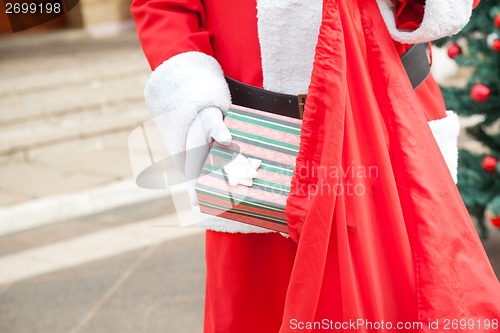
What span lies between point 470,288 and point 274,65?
567mm

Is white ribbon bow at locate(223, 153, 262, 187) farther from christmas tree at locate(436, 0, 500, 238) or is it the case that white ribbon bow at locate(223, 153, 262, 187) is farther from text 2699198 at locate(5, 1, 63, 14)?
christmas tree at locate(436, 0, 500, 238)

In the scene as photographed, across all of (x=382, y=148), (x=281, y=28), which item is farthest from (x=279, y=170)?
(x=281, y=28)

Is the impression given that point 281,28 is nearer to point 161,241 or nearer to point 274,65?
point 274,65

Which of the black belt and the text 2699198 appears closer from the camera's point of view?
the black belt

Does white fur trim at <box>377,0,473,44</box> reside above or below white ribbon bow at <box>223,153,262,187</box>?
above

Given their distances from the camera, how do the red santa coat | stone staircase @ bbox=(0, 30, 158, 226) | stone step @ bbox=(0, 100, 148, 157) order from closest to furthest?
the red santa coat, stone staircase @ bbox=(0, 30, 158, 226), stone step @ bbox=(0, 100, 148, 157)

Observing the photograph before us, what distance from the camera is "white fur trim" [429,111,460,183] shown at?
5.31 feet

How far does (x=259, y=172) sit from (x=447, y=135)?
46cm

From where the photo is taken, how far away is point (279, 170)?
142cm

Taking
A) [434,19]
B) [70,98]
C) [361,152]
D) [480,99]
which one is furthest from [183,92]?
[70,98]

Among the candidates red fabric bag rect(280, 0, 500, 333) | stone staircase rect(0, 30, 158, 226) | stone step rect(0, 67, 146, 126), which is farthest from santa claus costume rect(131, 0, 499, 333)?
stone step rect(0, 67, 146, 126)

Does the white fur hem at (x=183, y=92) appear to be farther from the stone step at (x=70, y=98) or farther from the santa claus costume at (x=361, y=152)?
the stone step at (x=70, y=98)

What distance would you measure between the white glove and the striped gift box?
0.03 metres

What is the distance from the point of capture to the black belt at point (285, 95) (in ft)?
5.01
